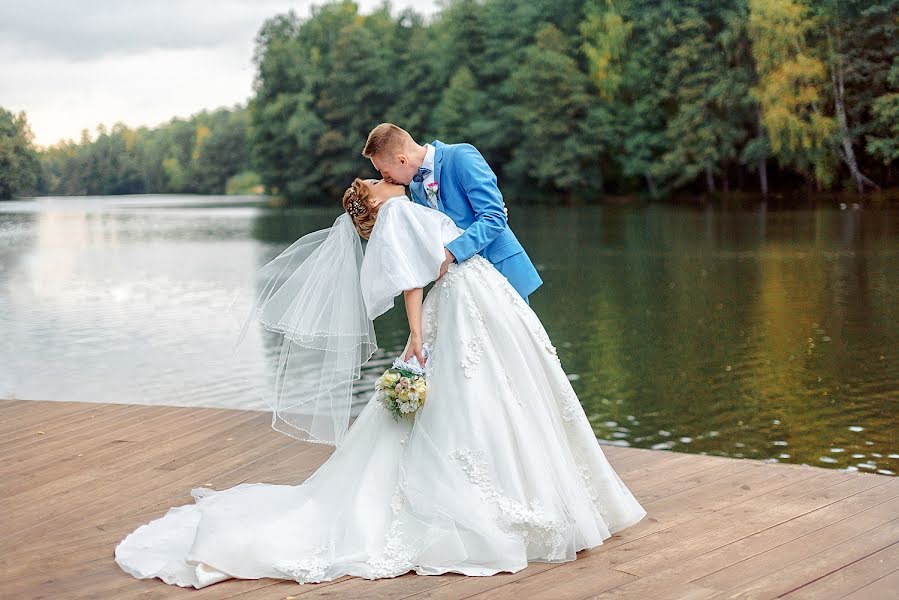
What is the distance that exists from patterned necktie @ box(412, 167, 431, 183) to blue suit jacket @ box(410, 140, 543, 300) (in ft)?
0.10

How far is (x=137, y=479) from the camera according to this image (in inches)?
156

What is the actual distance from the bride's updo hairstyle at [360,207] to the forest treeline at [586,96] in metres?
30.6

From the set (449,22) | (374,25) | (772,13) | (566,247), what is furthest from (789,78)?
(374,25)

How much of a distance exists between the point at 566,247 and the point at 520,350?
1898 centimetres

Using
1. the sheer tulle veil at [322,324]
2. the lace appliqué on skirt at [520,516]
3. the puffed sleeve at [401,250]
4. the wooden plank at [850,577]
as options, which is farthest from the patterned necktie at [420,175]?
the wooden plank at [850,577]

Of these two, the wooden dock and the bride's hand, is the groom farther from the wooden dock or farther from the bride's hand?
the wooden dock

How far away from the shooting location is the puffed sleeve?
3113 mm

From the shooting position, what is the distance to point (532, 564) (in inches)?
116

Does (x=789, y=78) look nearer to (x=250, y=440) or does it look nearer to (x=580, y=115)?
(x=580, y=115)

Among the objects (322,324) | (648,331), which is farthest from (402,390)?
(648,331)

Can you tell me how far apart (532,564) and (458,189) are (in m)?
1.23

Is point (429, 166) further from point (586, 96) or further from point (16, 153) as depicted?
point (586, 96)

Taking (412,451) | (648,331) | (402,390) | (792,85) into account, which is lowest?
(648,331)

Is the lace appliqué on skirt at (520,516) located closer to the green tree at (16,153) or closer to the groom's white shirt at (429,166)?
the groom's white shirt at (429,166)
